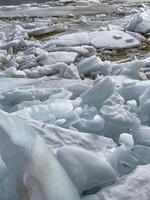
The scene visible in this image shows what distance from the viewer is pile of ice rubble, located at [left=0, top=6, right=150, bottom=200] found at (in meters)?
1.54

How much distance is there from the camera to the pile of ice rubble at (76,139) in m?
1.54

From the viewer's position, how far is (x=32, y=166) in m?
1.54

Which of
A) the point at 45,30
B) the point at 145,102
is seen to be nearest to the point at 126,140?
the point at 145,102

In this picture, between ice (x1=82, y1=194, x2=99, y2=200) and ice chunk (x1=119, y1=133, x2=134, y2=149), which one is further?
ice chunk (x1=119, y1=133, x2=134, y2=149)

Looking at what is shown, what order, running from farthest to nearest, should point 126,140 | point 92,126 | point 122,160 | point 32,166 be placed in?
point 92,126, point 126,140, point 122,160, point 32,166

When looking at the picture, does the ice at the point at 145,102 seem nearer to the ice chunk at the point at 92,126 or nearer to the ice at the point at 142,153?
the ice chunk at the point at 92,126

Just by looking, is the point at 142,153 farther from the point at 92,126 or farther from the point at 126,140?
the point at 92,126

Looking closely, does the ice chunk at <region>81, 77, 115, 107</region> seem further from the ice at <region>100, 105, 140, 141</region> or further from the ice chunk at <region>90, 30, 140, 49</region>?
the ice chunk at <region>90, 30, 140, 49</region>

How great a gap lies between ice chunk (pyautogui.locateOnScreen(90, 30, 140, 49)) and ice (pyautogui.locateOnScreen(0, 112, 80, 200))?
10.9 ft

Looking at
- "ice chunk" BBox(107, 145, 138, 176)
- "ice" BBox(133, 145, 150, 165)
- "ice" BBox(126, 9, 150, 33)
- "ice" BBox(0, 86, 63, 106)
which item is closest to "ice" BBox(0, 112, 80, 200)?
"ice chunk" BBox(107, 145, 138, 176)

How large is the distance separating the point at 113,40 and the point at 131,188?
3.62 meters

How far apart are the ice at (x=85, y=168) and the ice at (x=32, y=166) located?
52 mm

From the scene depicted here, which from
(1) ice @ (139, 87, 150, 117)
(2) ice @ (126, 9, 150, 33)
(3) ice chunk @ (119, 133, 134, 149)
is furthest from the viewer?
(2) ice @ (126, 9, 150, 33)

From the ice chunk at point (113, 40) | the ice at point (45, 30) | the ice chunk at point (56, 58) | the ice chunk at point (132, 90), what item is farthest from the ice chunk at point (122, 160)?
the ice at point (45, 30)
